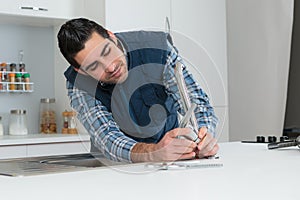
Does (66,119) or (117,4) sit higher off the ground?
(117,4)

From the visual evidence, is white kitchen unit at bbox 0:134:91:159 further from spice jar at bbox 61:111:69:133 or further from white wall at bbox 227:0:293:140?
white wall at bbox 227:0:293:140

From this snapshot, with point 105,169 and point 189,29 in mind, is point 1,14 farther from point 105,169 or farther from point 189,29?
point 105,169

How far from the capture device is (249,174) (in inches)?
41.0

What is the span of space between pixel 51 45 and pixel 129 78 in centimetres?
218

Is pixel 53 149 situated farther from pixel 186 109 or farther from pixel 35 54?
pixel 186 109

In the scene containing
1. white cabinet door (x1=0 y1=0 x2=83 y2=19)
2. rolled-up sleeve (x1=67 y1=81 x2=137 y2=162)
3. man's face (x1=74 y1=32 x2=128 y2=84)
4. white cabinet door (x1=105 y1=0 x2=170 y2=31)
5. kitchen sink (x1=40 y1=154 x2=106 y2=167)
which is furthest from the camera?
white cabinet door (x1=105 y1=0 x2=170 y2=31)

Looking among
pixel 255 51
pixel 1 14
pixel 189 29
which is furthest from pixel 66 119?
pixel 255 51

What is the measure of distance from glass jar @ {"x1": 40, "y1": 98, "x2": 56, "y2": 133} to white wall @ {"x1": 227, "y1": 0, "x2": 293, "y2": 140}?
4.10 ft

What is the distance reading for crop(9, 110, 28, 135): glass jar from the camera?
3180mm

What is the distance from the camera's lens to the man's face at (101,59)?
1.17 metres

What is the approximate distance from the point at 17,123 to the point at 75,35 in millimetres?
2045

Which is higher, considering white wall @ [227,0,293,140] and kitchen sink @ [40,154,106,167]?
white wall @ [227,0,293,140]

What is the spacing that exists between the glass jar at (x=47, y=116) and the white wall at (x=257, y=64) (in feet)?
4.10

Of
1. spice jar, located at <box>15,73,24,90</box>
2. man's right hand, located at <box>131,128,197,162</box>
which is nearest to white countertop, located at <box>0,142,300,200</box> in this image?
man's right hand, located at <box>131,128,197,162</box>
